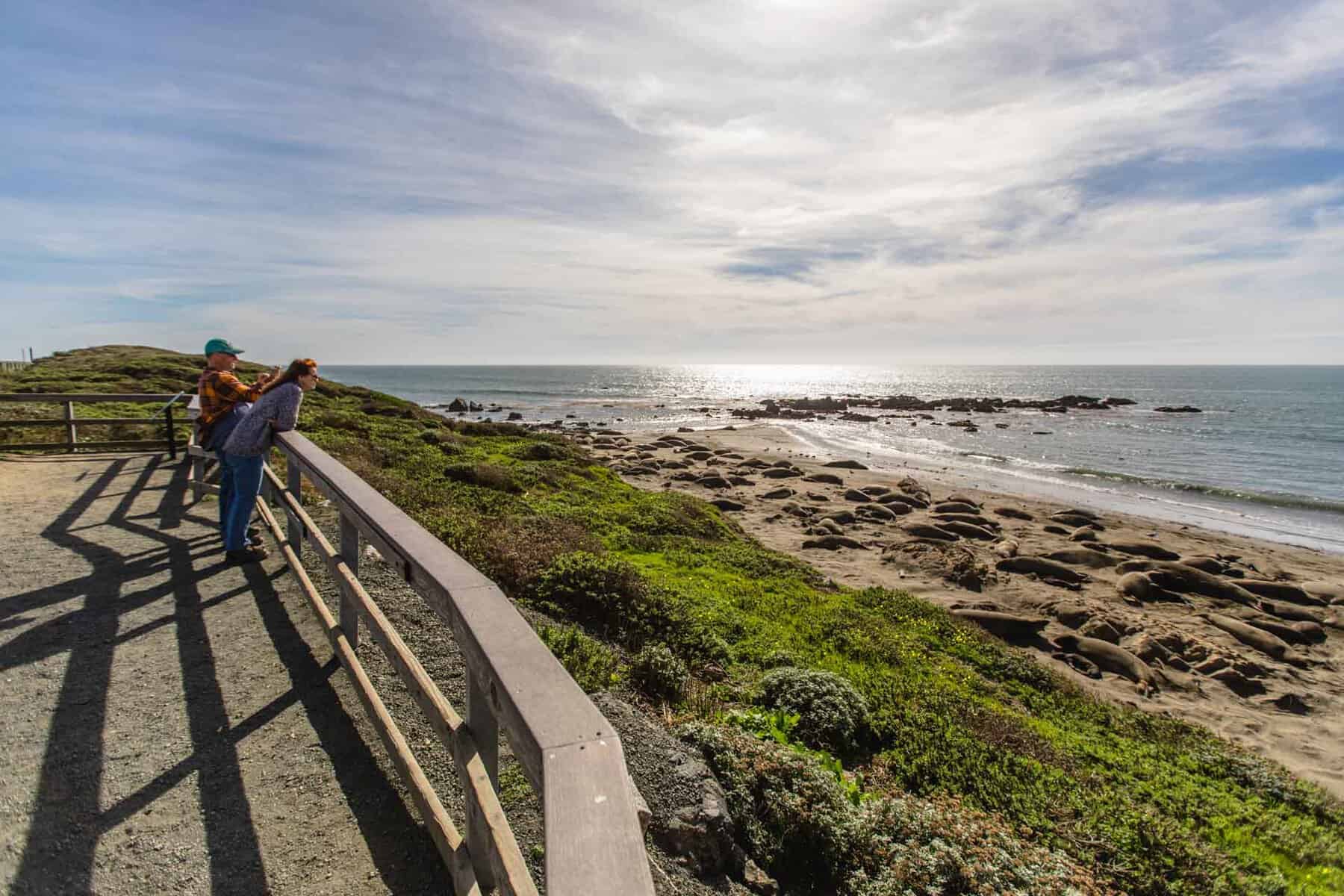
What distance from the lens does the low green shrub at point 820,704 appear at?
532cm

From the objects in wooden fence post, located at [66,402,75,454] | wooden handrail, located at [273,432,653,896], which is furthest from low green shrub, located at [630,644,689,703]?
wooden fence post, located at [66,402,75,454]

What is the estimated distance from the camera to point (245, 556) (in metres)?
6.46

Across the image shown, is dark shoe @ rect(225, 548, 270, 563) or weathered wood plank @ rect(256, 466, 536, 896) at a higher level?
weathered wood plank @ rect(256, 466, 536, 896)

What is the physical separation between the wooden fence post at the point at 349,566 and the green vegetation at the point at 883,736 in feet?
4.83

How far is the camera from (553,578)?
23.5 ft

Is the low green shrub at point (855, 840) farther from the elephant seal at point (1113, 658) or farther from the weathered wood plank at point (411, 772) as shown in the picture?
the elephant seal at point (1113, 658)

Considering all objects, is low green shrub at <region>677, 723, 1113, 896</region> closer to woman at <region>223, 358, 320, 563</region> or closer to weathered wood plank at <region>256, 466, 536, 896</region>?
weathered wood plank at <region>256, 466, 536, 896</region>

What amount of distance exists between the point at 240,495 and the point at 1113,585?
16870 millimetres

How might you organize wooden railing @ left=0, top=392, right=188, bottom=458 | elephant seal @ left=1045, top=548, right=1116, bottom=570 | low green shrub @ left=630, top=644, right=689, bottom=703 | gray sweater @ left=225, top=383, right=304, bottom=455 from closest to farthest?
low green shrub @ left=630, top=644, right=689, bottom=703 < gray sweater @ left=225, top=383, right=304, bottom=455 < wooden railing @ left=0, top=392, right=188, bottom=458 < elephant seal @ left=1045, top=548, right=1116, bottom=570

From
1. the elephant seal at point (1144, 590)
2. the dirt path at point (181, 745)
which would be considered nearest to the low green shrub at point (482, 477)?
the dirt path at point (181, 745)

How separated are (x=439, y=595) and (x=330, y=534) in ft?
19.4

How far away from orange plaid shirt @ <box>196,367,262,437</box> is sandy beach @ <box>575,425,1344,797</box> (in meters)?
10.7

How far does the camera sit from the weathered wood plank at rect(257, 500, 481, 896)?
2.49 metres

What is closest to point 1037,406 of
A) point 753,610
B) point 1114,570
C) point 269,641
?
point 1114,570
